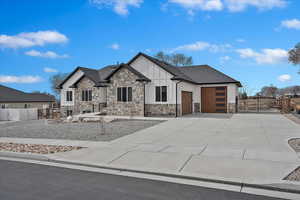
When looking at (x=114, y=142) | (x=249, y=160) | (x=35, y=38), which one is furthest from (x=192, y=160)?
(x=35, y=38)

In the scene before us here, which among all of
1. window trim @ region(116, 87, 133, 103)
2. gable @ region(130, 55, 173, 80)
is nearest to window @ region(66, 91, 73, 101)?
window trim @ region(116, 87, 133, 103)

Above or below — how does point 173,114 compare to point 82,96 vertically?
below

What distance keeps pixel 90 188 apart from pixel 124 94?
16632 mm

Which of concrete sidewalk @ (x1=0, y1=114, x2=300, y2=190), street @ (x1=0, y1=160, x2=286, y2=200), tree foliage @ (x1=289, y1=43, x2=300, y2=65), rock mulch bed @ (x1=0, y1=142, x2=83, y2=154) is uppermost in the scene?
tree foliage @ (x1=289, y1=43, x2=300, y2=65)

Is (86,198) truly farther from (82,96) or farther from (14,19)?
(82,96)

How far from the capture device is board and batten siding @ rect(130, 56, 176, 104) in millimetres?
20297

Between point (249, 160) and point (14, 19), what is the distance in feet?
66.0

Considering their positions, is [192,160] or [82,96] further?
[82,96]

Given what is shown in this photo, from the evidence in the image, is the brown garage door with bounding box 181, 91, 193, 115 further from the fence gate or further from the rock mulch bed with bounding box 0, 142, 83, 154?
the rock mulch bed with bounding box 0, 142, 83, 154

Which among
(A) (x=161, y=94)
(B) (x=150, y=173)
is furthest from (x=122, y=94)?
(B) (x=150, y=173)

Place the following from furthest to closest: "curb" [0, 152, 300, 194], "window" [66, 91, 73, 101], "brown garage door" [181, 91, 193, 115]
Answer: "window" [66, 91, 73, 101] → "brown garage door" [181, 91, 193, 115] → "curb" [0, 152, 300, 194]

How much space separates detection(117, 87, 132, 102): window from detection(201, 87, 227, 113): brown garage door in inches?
358

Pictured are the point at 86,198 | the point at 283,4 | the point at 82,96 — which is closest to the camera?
the point at 86,198

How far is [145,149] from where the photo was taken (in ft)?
25.3
